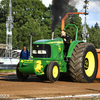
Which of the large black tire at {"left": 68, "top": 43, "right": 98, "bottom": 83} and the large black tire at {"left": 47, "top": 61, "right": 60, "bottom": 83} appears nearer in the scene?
the large black tire at {"left": 47, "top": 61, "right": 60, "bottom": 83}

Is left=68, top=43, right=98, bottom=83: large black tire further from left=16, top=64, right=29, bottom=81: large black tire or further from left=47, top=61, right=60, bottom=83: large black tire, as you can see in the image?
left=16, top=64, right=29, bottom=81: large black tire

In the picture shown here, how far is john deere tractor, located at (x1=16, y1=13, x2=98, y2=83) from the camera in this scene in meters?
10.7

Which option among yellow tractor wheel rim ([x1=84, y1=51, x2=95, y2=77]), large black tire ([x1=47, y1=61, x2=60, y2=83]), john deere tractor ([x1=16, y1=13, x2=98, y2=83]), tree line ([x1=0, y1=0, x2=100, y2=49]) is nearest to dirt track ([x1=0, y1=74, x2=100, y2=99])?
large black tire ([x1=47, y1=61, x2=60, y2=83])

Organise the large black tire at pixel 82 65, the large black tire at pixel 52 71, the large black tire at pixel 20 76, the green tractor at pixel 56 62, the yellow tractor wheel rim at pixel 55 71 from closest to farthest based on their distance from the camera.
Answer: the large black tire at pixel 52 71 → the green tractor at pixel 56 62 → the yellow tractor wheel rim at pixel 55 71 → the large black tire at pixel 82 65 → the large black tire at pixel 20 76

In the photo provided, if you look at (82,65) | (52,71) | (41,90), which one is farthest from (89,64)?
(41,90)

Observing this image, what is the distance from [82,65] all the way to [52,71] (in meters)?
1.37

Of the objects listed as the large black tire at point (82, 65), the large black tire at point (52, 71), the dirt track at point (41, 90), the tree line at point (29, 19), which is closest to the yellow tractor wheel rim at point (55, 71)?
the large black tire at point (52, 71)

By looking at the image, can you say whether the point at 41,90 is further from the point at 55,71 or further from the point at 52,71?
the point at 55,71

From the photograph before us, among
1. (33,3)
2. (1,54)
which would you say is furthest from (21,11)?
(1,54)

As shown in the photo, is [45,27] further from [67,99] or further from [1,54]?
[67,99]

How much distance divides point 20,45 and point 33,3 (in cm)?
1960

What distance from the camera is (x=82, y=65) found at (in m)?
11.2

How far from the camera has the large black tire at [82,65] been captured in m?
11.1

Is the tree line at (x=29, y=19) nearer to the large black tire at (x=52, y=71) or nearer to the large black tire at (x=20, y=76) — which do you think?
the large black tire at (x=20, y=76)
